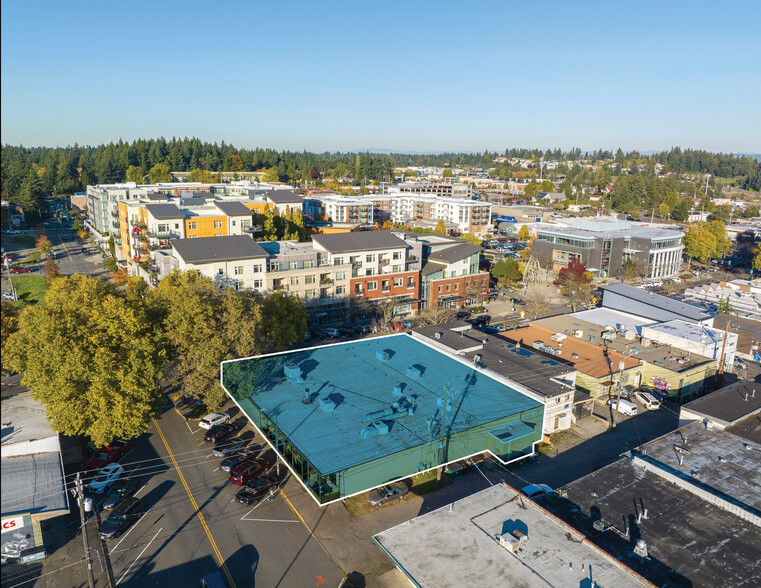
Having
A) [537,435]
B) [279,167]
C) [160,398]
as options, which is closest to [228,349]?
[160,398]

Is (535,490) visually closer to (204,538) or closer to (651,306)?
(204,538)

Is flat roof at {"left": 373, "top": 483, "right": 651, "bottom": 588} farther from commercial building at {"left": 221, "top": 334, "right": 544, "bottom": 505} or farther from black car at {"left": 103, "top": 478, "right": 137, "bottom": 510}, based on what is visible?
black car at {"left": 103, "top": 478, "right": 137, "bottom": 510}

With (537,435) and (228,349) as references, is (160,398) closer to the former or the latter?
(228,349)

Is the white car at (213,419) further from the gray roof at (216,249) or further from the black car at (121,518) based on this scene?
the gray roof at (216,249)

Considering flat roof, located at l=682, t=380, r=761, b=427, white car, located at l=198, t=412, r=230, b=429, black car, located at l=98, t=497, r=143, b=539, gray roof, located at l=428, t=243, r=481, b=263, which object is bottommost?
black car, located at l=98, t=497, r=143, b=539

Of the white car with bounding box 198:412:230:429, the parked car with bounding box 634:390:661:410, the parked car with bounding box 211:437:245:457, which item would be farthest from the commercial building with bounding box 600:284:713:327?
the white car with bounding box 198:412:230:429

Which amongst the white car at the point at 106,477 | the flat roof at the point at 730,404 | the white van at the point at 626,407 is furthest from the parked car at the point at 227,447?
the flat roof at the point at 730,404
